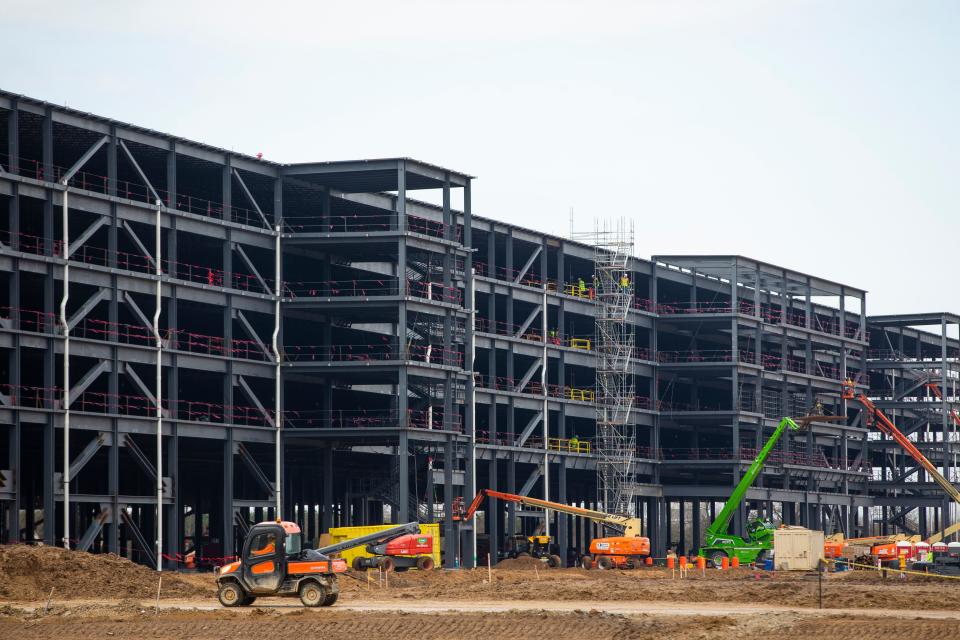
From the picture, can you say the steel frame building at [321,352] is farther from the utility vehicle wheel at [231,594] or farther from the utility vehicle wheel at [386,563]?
the utility vehicle wheel at [231,594]

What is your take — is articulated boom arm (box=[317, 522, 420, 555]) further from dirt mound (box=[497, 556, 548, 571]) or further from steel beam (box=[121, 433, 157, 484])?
dirt mound (box=[497, 556, 548, 571])

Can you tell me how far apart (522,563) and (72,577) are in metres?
31.0

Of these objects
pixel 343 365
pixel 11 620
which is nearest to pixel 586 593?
pixel 11 620

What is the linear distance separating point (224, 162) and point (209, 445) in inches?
513

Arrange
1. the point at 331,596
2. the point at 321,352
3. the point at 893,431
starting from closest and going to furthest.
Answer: the point at 331,596 → the point at 321,352 → the point at 893,431

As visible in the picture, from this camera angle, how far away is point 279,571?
1705 inches

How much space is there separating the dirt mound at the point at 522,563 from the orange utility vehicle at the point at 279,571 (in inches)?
1345

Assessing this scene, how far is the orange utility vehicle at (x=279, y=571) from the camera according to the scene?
43.3m

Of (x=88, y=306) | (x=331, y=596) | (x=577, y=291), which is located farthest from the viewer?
(x=577, y=291)

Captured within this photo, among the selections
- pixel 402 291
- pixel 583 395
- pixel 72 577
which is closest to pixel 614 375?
pixel 583 395

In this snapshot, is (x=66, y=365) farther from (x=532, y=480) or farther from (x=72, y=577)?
(x=532, y=480)

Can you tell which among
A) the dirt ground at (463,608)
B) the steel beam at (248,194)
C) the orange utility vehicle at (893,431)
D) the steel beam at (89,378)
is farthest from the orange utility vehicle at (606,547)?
the orange utility vehicle at (893,431)

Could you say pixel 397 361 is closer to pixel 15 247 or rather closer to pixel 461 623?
pixel 15 247

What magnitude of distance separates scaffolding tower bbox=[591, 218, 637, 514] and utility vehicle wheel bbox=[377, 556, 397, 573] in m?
25.0
